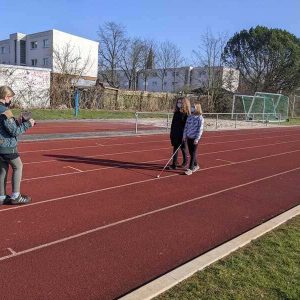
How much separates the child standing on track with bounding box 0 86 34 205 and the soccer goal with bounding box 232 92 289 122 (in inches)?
1172

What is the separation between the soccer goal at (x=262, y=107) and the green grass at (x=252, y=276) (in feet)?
99.3

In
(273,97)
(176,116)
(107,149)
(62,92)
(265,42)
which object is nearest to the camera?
(176,116)

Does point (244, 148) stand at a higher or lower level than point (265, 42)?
lower

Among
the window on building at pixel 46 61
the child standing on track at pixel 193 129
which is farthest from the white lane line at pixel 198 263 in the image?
the window on building at pixel 46 61

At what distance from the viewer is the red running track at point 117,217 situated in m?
4.19

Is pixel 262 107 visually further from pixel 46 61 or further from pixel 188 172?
pixel 46 61

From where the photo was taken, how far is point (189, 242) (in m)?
5.28

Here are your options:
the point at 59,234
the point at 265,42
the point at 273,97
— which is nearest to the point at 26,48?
the point at 265,42

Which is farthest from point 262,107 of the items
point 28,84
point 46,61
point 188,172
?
point 46,61

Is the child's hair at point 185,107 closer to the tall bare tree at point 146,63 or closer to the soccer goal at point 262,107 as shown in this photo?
the soccer goal at point 262,107

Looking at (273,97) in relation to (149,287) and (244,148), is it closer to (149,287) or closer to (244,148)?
(244,148)

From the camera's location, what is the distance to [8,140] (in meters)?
6.11

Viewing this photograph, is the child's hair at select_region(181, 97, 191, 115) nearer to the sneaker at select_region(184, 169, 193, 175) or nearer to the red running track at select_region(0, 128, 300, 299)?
the sneaker at select_region(184, 169, 193, 175)

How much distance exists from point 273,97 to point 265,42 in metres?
16.8
